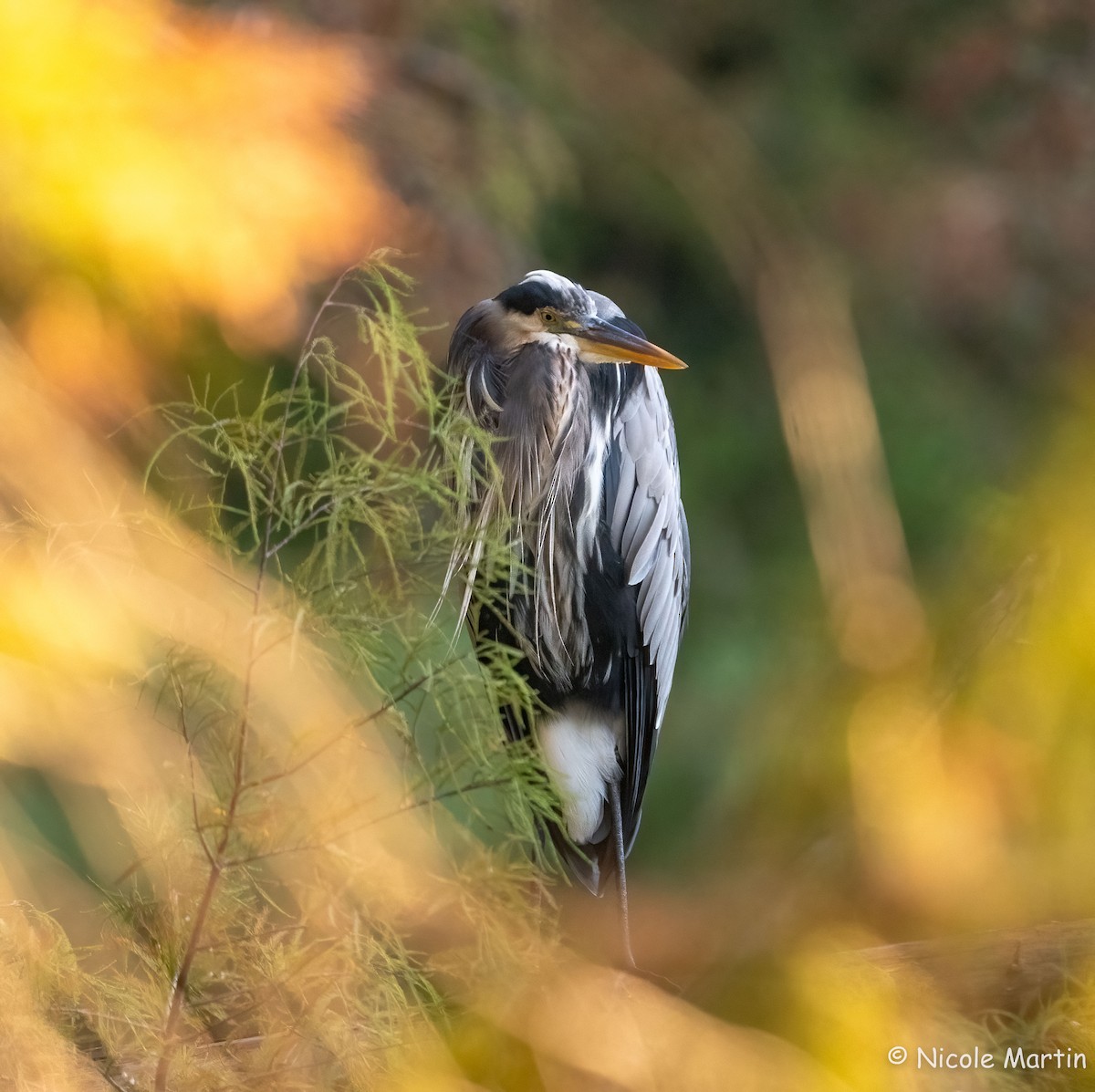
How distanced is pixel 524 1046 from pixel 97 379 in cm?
103

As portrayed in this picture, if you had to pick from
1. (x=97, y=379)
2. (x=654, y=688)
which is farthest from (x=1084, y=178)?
(x=97, y=379)

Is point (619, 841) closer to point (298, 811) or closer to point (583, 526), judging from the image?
point (583, 526)

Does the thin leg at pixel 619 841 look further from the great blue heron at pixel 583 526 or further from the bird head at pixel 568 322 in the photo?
the bird head at pixel 568 322

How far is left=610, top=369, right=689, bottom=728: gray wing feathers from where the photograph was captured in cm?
143

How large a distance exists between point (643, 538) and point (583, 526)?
7 centimetres

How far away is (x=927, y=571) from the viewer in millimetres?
2492

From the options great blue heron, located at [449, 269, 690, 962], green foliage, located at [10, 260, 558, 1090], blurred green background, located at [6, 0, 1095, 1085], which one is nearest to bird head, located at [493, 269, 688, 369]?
great blue heron, located at [449, 269, 690, 962]

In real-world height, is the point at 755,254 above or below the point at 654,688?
above

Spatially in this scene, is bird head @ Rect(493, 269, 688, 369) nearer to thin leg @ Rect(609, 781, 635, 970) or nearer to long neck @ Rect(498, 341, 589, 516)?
long neck @ Rect(498, 341, 589, 516)

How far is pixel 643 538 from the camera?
4.76 feet

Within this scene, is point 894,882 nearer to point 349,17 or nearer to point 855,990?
point 855,990

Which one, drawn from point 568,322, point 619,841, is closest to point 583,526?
point 568,322

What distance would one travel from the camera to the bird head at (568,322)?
132cm

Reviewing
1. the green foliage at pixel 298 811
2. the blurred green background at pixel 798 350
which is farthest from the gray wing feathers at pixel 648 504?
the green foliage at pixel 298 811
